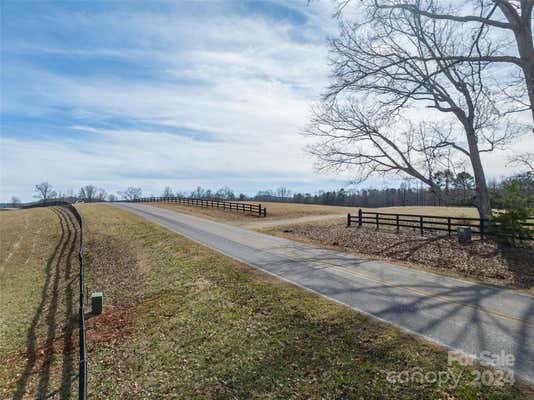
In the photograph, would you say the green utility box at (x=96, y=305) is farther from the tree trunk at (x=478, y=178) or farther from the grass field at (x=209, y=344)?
the tree trunk at (x=478, y=178)

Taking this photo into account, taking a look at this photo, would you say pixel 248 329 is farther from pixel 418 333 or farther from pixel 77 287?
pixel 77 287

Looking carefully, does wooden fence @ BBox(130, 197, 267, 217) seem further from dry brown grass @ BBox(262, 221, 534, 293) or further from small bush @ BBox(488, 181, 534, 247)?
small bush @ BBox(488, 181, 534, 247)

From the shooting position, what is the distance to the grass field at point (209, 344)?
19.0 feet

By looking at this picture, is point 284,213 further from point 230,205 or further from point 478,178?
point 478,178

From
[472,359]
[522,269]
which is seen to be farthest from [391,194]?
[472,359]

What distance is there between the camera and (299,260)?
14352 millimetres

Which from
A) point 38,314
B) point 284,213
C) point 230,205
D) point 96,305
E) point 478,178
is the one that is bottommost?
point 38,314

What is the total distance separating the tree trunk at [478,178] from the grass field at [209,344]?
15.2 metres

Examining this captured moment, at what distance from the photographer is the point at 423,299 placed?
911cm

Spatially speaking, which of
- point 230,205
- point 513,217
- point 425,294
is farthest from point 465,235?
point 230,205

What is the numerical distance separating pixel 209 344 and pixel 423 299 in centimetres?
617

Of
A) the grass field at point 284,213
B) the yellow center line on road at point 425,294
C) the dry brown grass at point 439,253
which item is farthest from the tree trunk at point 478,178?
the yellow center line on road at point 425,294

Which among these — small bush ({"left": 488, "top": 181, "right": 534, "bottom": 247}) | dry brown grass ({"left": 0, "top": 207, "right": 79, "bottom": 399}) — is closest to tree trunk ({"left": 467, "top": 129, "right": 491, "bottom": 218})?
small bush ({"left": 488, "top": 181, "right": 534, "bottom": 247})

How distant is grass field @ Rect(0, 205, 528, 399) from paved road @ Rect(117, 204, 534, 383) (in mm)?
712
